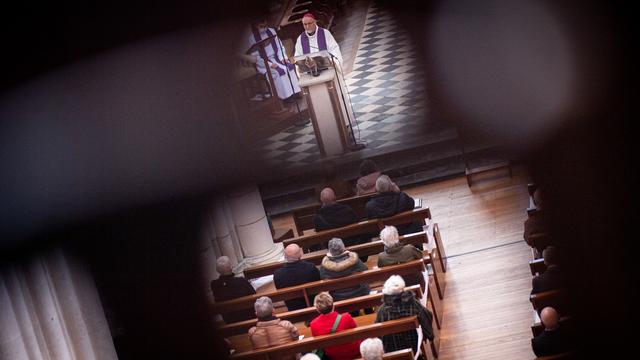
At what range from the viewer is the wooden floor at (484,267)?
5988mm

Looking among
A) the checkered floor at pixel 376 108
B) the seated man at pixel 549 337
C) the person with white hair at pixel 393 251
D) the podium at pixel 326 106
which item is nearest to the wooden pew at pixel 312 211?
the checkered floor at pixel 376 108

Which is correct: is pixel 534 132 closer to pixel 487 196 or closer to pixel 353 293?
pixel 353 293

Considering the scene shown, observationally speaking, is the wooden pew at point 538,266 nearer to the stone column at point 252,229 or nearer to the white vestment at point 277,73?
the stone column at point 252,229

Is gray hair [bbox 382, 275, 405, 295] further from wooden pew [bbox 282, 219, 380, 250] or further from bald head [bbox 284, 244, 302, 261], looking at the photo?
wooden pew [bbox 282, 219, 380, 250]

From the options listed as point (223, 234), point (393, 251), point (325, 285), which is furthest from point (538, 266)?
point (223, 234)

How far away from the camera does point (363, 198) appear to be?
311 inches

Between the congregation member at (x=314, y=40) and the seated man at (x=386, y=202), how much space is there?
2279 millimetres

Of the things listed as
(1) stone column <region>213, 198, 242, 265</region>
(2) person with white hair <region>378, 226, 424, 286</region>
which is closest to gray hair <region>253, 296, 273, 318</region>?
(2) person with white hair <region>378, 226, 424, 286</region>

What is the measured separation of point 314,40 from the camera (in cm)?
920

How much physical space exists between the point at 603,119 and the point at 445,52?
204mm

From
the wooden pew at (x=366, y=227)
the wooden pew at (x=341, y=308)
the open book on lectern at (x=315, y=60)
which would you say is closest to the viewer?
the wooden pew at (x=341, y=308)

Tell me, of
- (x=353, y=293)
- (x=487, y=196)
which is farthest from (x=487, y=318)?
(x=487, y=196)

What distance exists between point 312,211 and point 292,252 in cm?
203

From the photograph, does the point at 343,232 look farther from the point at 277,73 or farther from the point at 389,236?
the point at 277,73
